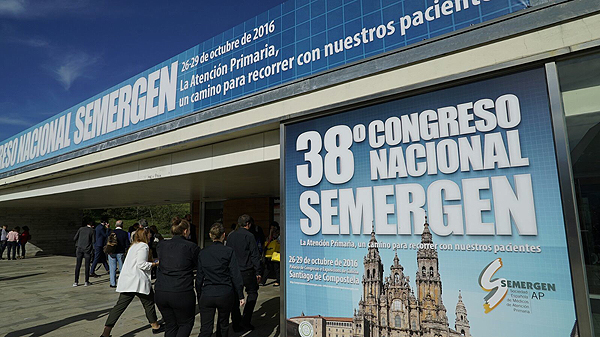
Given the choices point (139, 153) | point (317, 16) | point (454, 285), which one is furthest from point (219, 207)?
point (454, 285)

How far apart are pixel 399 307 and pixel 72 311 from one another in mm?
6054

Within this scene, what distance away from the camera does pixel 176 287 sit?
3.72m

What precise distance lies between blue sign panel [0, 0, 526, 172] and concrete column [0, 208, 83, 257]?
1581 cm

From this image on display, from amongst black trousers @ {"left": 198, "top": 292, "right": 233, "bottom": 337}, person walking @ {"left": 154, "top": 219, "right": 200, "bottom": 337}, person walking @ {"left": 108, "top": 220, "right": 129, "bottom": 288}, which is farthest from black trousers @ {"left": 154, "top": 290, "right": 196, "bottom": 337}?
person walking @ {"left": 108, "top": 220, "right": 129, "bottom": 288}

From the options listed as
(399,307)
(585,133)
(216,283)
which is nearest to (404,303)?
(399,307)

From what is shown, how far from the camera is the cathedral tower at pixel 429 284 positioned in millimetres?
3227

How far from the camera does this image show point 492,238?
2979mm

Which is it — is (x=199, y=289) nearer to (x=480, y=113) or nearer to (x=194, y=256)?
(x=194, y=256)

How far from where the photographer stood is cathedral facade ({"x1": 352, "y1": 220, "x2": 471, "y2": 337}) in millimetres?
3215

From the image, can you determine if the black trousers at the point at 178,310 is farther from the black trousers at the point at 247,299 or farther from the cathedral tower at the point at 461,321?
the cathedral tower at the point at 461,321

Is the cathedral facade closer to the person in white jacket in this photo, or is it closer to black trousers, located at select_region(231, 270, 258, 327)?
black trousers, located at select_region(231, 270, 258, 327)

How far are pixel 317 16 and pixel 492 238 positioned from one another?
3.46 meters

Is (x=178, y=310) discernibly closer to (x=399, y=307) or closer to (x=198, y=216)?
(x=399, y=307)

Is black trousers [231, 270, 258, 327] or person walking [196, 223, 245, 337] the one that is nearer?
person walking [196, 223, 245, 337]
